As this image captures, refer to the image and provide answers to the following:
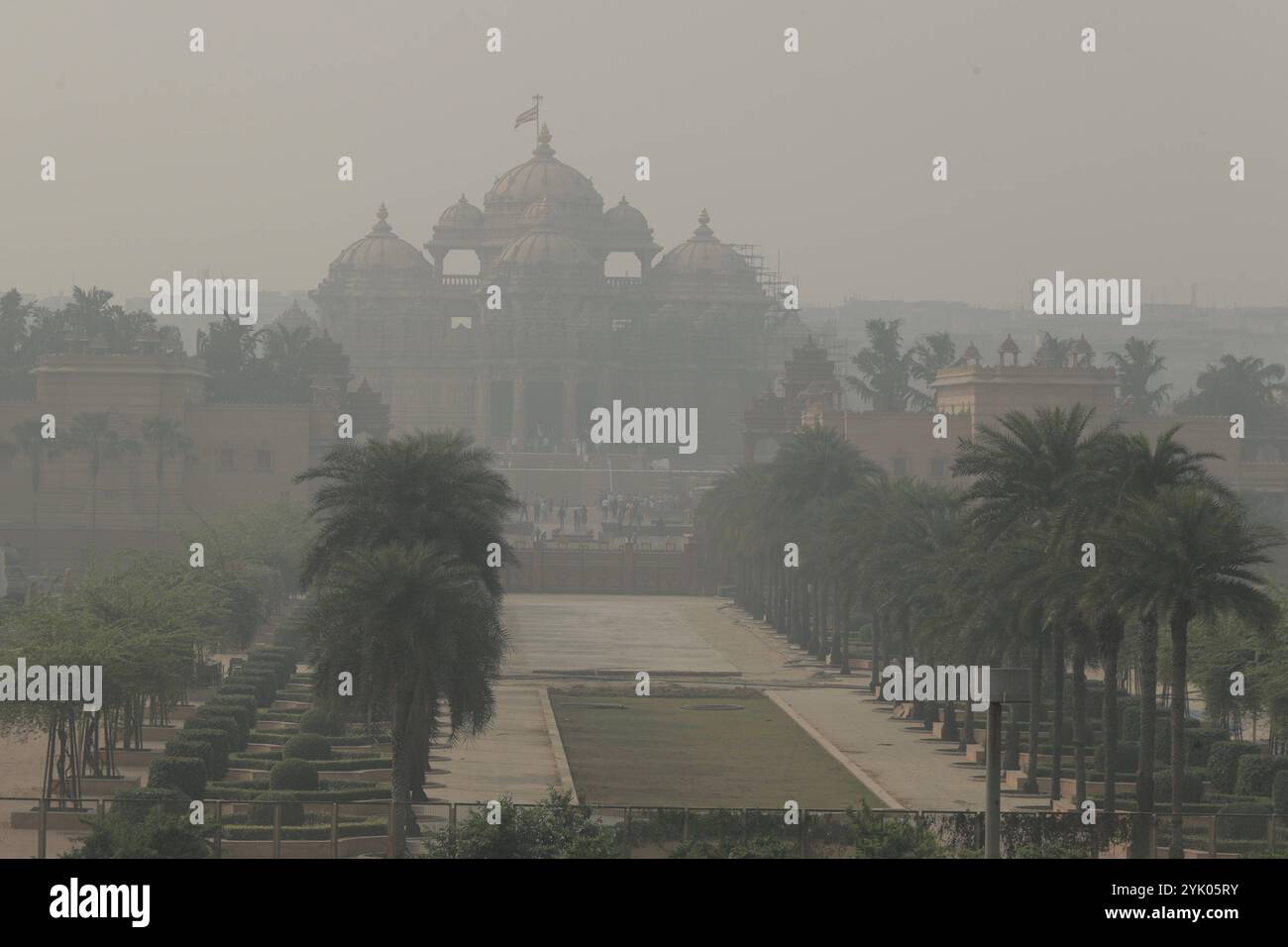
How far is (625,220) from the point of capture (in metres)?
169

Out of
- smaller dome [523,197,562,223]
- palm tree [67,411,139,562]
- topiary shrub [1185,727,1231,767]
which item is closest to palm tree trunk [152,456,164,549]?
palm tree [67,411,139,562]

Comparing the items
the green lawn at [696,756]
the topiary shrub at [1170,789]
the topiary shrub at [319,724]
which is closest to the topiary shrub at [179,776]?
the green lawn at [696,756]

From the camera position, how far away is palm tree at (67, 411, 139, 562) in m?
95.0

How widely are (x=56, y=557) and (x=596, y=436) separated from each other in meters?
48.6

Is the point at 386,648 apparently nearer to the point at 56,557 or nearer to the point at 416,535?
the point at 416,535

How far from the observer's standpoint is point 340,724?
140 feet

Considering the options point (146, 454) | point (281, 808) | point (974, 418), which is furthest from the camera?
point (146, 454)

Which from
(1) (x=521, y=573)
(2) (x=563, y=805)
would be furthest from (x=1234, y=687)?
(1) (x=521, y=573)

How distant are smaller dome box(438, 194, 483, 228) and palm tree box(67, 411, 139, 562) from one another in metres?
76.5

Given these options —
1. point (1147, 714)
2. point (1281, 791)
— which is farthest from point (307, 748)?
point (1281, 791)

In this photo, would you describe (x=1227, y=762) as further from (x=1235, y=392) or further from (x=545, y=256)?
(x=545, y=256)

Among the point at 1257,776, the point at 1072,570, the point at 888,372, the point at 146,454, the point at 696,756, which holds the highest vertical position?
the point at 888,372

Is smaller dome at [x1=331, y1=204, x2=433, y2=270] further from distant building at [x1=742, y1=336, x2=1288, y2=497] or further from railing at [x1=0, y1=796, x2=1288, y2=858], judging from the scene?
railing at [x1=0, y1=796, x2=1288, y2=858]

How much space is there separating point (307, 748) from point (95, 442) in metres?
58.0
